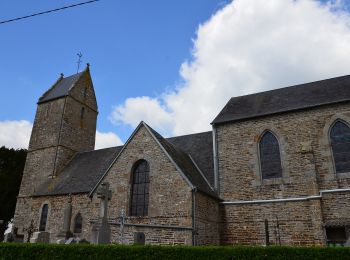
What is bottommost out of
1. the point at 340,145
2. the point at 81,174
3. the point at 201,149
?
the point at 340,145

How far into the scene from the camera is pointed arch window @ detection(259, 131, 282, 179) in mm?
14750

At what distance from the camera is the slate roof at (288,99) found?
15.0 metres

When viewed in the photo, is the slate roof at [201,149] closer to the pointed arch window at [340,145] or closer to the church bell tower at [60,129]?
the pointed arch window at [340,145]

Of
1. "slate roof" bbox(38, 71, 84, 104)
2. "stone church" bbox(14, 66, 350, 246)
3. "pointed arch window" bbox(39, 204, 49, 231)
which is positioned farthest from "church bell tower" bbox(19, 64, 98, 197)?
"stone church" bbox(14, 66, 350, 246)

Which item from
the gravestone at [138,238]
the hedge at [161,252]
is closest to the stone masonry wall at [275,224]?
the gravestone at [138,238]

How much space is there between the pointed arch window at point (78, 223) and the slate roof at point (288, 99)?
944cm

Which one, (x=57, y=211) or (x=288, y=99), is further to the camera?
(x=57, y=211)

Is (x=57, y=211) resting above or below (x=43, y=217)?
above

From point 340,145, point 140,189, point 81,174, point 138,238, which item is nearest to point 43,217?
point 81,174

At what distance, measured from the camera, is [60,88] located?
2809 cm

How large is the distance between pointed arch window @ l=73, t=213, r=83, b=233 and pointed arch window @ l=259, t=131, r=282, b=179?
10.6 meters

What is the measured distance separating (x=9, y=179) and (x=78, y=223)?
48.9ft

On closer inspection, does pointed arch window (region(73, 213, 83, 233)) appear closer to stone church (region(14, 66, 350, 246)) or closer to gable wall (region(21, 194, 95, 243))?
stone church (region(14, 66, 350, 246))

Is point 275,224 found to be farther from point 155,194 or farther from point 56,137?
point 56,137
